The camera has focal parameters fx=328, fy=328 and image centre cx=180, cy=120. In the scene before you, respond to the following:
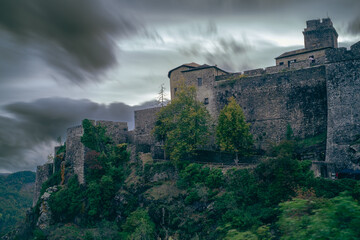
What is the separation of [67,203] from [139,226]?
10461 millimetres

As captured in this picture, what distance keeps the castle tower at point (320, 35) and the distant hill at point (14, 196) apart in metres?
66.7

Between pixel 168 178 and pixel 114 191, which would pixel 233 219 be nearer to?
pixel 168 178

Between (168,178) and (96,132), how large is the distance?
1049 cm

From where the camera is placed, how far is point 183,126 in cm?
3272

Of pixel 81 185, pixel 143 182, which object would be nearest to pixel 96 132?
pixel 81 185

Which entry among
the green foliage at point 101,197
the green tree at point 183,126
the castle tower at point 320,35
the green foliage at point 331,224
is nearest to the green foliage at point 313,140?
the green tree at point 183,126

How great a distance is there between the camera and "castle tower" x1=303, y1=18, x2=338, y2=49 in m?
39.8

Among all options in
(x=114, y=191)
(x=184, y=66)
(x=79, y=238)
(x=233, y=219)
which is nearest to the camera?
(x=233, y=219)

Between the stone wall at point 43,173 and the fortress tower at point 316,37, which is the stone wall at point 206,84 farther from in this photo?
the stone wall at point 43,173

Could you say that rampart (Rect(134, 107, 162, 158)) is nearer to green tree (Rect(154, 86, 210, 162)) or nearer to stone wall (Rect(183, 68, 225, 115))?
green tree (Rect(154, 86, 210, 162))

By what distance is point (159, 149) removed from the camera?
35.7 m

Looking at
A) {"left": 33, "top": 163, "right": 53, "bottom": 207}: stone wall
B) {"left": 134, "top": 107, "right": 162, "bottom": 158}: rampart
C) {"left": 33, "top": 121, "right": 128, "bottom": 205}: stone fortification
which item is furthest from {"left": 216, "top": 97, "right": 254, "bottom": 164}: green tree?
{"left": 33, "top": 163, "right": 53, "bottom": 207}: stone wall

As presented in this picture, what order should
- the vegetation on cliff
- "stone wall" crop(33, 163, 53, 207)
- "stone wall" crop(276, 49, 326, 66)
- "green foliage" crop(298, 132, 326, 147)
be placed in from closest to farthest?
1. the vegetation on cliff
2. "green foliage" crop(298, 132, 326, 147)
3. "stone wall" crop(276, 49, 326, 66)
4. "stone wall" crop(33, 163, 53, 207)

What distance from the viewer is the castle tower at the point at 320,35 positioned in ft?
131
